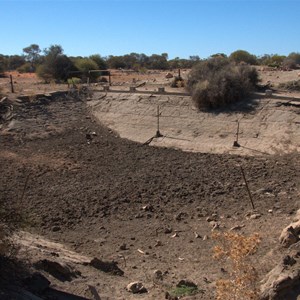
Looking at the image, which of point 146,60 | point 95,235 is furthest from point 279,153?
point 146,60

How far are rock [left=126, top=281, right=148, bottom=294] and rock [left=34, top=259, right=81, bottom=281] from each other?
3.52 ft

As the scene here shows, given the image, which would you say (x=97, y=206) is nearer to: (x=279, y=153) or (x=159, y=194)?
(x=159, y=194)

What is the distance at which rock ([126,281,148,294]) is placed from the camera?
28.6 feet

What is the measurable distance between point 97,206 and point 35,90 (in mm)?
19995

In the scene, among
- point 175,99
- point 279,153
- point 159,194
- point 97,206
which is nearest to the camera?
point 97,206

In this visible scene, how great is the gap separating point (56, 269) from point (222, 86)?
17.9 metres

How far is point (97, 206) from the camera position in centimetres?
1467

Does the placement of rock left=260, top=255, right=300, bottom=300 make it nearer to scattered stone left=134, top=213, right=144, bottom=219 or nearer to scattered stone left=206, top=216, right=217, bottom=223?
scattered stone left=206, top=216, right=217, bottom=223

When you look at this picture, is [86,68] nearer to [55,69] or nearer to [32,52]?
[55,69]

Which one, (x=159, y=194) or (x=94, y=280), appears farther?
(x=159, y=194)

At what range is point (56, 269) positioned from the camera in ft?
29.6

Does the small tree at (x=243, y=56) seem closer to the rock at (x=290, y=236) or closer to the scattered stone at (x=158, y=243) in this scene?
the scattered stone at (x=158, y=243)

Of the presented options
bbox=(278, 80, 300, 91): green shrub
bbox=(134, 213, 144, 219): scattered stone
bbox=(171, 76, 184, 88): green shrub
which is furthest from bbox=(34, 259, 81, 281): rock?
bbox=(171, 76, 184, 88): green shrub

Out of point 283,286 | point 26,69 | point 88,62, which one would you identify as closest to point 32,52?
point 26,69
